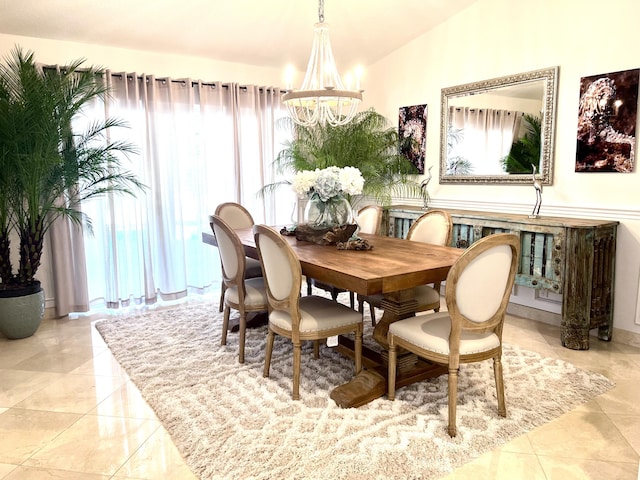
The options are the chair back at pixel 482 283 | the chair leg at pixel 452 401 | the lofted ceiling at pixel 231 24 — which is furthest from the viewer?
the lofted ceiling at pixel 231 24

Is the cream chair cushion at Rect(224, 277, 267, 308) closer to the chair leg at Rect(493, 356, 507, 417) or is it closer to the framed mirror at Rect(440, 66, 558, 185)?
the chair leg at Rect(493, 356, 507, 417)

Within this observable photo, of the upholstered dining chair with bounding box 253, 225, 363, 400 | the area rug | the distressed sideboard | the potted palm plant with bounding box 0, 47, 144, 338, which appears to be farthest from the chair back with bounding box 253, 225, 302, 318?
the distressed sideboard

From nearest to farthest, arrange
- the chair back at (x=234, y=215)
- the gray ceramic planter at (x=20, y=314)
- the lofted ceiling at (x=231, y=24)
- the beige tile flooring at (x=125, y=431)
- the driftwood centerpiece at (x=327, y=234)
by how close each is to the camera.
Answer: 1. the beige tile flooring at (x=125, y=431)
2. the driftwood centerpiece at (x=327, y=234)
3. the gray ceramic planter at (x=20, y=314)
4. the lofted ceiling at (x=231, y=24)
5. the chair back at (x=234, y=215)

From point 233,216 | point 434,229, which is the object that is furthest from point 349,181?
point 233,216

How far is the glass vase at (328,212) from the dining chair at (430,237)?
56 cm

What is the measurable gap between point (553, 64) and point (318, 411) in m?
3.24

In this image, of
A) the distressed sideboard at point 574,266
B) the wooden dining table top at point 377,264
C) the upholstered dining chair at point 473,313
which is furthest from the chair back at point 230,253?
the distressed sideboard at point 574,266

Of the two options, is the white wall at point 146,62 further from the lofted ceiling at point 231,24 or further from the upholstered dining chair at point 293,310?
the upholstered dining chair at point 293,310

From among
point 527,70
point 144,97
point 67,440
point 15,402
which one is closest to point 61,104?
point 144,97

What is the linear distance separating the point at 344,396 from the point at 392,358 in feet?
1.09

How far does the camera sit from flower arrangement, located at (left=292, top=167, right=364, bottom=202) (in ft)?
10.0

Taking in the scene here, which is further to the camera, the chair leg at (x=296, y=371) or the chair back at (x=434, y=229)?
the chair back at (x=434, y=229)

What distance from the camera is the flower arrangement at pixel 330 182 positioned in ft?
10.0

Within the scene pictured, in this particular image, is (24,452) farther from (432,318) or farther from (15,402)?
(432,318)
